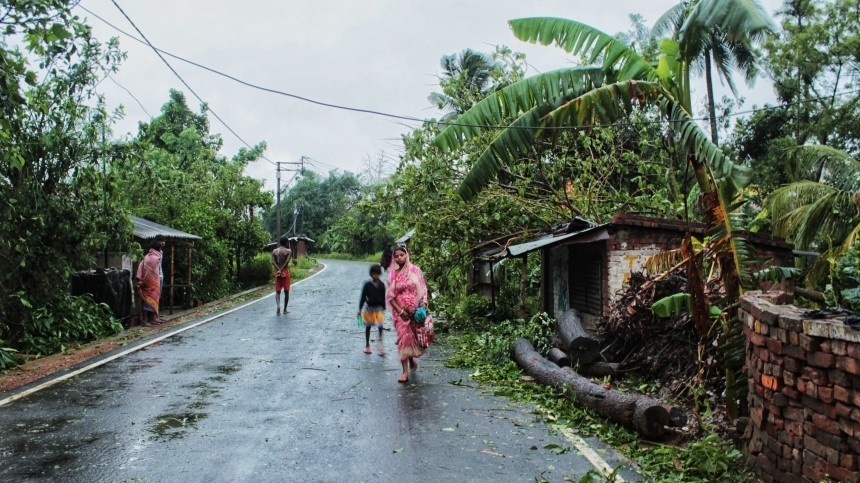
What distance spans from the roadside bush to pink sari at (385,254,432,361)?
19776mm

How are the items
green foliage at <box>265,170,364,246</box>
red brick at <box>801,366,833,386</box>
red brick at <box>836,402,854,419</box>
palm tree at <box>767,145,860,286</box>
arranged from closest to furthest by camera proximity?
red brick at <box>836,402,854,419</box>
red brick at <box>801,366,833,386</box>
palm tree at <box>767,145,860,286</box>
green foliage at <box>265,170,364,246</box>

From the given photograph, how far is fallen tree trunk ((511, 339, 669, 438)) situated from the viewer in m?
6.29

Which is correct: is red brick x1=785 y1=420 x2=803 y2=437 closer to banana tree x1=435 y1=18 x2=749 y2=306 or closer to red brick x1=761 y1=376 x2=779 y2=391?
red brick x1=761 y1=376 x2=779 y2=391

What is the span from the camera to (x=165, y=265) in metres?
19.1

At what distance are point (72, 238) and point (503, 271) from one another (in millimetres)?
10115

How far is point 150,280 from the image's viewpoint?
575 inches

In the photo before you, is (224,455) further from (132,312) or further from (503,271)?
(503,271)

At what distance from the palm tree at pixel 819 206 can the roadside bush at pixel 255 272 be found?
66.5 ft

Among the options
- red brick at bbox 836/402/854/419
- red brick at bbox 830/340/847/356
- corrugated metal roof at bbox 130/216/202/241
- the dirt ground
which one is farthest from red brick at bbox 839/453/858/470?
corrugated metal roof at bbox 130/216/202/241

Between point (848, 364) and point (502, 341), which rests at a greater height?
point (848, 364)

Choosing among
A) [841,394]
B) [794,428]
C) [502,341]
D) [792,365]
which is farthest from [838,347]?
[502,341]

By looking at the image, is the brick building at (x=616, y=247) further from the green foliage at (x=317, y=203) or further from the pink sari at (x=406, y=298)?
the green foliage at (x=317, y=203)

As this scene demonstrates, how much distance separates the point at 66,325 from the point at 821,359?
1171 centimetres

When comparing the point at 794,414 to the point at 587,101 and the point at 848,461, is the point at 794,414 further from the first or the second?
the point at 587,101
